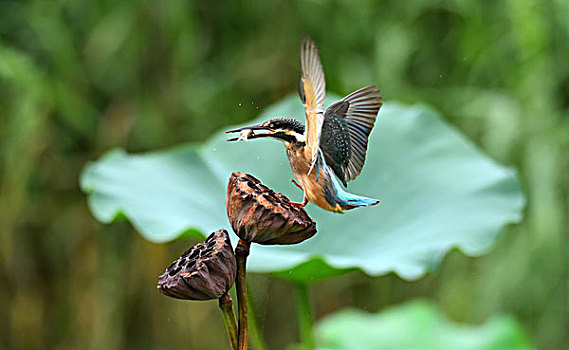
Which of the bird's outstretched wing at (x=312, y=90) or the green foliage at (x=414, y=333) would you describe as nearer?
the bird's outstretched wing at (x=312, y=90)

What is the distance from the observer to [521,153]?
55.2 inches

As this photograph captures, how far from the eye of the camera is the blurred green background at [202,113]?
1.37 metres

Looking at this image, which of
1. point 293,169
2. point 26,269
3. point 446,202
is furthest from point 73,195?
point 293,169

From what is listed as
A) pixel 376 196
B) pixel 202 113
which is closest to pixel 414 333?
pixel 376 196

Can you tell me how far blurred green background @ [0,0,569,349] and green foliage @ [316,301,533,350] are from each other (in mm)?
233

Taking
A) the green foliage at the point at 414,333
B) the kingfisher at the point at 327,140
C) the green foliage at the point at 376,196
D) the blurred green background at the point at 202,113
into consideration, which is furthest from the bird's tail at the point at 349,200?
the blurred green background at the point at 202,113

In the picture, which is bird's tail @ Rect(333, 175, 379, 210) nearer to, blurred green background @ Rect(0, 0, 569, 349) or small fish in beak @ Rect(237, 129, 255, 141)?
small fish in beak @ Rect(237, 129, 255, 141)

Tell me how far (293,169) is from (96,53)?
130 centimetres

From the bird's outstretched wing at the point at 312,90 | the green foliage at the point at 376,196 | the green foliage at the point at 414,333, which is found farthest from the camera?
the green foliage at the point at 414,333

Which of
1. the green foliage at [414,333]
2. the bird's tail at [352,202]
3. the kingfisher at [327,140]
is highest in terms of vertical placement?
the kingfisher at [327,140]

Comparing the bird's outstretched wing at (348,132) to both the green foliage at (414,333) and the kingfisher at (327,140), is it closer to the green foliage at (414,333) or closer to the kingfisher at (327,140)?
the kingfisher at (327,140)

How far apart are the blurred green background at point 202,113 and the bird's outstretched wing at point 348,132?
3.87ft

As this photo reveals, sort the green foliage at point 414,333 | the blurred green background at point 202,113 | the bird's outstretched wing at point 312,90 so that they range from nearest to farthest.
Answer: the bird's outstretched wing at point 312,90
the green foliage at point 414,333
the blurred green background at point 202,113

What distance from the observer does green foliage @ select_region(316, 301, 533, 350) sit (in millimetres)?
1113
